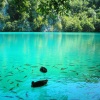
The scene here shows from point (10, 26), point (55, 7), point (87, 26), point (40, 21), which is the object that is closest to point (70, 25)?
point (87, 26)

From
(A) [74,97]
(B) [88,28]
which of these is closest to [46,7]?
(A) [74,97]

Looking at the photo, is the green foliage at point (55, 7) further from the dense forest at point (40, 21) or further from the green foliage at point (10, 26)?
the green foliage at point (10, 26)

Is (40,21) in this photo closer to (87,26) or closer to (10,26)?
(10,26)

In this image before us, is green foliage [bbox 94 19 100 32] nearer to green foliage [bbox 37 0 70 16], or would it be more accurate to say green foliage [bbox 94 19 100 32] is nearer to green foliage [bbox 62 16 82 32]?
green foliage [bbox 62 16 82 32]

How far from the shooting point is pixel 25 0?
6.92m

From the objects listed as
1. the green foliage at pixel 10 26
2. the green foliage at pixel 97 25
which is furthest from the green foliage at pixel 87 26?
the green foliage at pixel 10 26

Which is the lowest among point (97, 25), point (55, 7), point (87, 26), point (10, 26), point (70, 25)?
point (87, 26)

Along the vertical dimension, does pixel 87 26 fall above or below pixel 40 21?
below

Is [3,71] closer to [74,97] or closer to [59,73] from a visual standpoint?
[59,73]

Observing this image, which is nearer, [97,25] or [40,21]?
[40,21]

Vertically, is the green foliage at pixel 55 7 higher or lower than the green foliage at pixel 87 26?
higher

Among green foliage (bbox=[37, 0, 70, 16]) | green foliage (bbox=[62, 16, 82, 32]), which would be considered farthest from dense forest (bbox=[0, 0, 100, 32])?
green foliage (bbox=[37, 0, 70, 16])

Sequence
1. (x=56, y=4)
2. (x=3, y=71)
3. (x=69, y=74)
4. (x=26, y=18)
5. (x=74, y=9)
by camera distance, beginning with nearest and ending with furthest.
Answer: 1. (x=56, y=4)
2. (x=69, y=74)
3. (x=3, y=71)
4. (x=26, y=18)
5. (x=74, y=9)

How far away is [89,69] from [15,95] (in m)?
6.94
